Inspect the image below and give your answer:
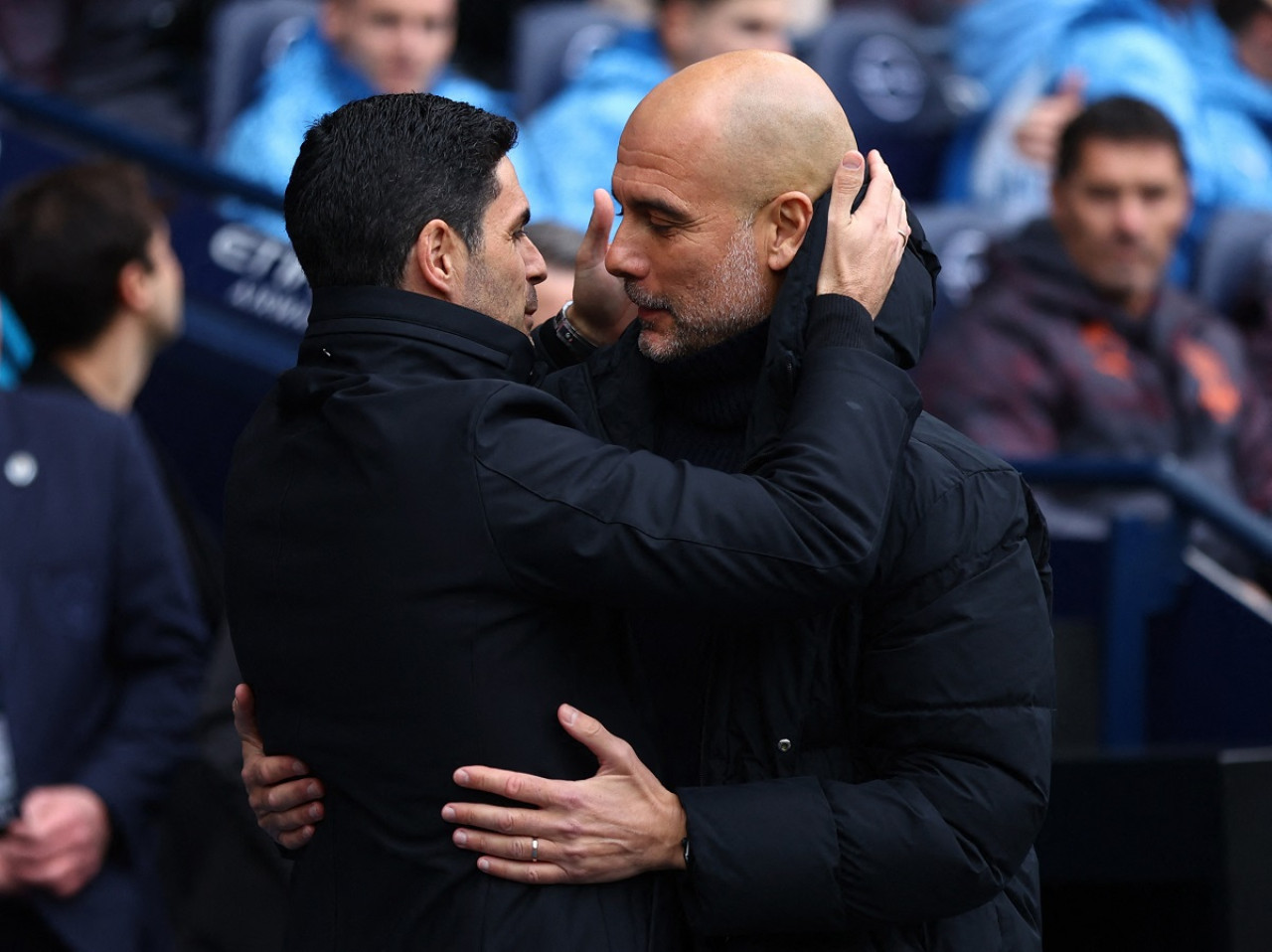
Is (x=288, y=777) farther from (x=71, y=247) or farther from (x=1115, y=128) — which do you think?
(x=1115, y=128)

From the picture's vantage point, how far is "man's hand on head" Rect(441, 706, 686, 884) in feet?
6.02

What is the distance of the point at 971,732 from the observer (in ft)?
6.14

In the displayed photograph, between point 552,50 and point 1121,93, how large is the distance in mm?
1840

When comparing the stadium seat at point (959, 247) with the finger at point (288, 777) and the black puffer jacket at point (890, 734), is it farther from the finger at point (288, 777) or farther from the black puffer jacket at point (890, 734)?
the finger at point (288, 777)

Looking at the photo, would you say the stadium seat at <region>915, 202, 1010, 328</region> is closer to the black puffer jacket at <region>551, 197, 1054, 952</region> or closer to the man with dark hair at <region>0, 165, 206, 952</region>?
the man with dark hair at <region>0, 165, 206, 952</region>

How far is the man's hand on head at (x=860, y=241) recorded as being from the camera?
1914 millimetres

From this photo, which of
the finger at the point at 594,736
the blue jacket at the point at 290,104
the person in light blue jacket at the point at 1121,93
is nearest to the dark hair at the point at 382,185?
the finger at the point at 594,736

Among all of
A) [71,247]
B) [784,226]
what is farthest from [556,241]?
[784,226]

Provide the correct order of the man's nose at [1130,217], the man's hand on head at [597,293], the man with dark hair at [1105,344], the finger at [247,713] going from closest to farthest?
the finger at [247,713] < the man's hand on head at [597,293] < the man with dark hair at [1105,344] < the man's nose at [1130,217]

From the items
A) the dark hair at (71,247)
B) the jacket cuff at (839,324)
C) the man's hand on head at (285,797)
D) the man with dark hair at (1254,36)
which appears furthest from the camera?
the man with dark hair at (1254,36)

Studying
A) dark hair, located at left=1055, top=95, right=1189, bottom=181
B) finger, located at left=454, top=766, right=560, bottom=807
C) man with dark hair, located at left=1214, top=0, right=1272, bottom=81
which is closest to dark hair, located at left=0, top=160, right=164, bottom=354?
finger, located at left=454, top=766, right=560, bottom=807

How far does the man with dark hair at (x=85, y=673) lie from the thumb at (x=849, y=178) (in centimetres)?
150

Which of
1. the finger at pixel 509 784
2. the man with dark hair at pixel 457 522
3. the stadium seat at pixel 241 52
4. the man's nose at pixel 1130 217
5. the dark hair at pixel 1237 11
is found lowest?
the finger at pixel 509 784

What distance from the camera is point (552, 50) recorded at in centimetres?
589
